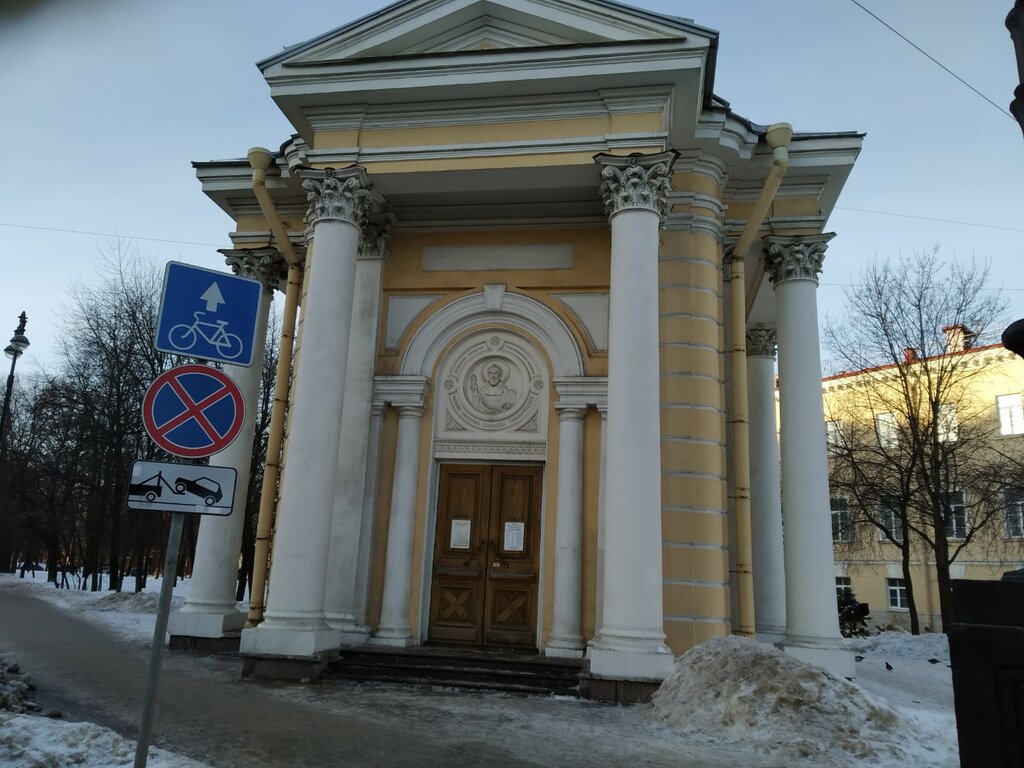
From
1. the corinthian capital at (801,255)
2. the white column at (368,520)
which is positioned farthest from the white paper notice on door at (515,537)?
A: the corinthian capital at (801,255)

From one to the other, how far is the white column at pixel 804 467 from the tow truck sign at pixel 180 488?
8655 mm

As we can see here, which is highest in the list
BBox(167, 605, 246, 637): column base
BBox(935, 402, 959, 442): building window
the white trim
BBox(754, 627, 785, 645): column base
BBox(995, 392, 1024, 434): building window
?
BBox(995, 392, 1024, 434): building window

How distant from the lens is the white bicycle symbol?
4652mm

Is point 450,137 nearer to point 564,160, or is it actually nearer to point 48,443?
point 564,160

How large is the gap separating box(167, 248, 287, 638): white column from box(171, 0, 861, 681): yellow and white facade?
66 mm

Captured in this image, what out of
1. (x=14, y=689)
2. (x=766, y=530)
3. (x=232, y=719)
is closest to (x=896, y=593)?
(x=766, y=530)

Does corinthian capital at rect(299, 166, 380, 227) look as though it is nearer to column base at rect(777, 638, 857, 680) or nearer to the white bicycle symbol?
the white bicycle symbol

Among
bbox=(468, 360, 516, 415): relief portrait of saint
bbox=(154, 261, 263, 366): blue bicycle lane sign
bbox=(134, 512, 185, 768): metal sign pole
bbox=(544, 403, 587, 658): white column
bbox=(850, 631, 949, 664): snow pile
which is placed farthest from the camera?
bbox=(850, 631, 949, 664): snow pile

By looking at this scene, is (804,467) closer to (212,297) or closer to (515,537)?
(515,537)

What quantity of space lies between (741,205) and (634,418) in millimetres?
5095

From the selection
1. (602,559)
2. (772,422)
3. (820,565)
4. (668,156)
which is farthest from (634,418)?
(772,422)

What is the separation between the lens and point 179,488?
4.29 meters

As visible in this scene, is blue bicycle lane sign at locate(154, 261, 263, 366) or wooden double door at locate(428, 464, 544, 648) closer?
blue bicycle lane sign at locate(154, 261, 263, 366)

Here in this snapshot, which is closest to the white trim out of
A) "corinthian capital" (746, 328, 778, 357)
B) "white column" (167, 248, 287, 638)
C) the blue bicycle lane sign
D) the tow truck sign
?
"white column" (167, 248, 287, 638)
